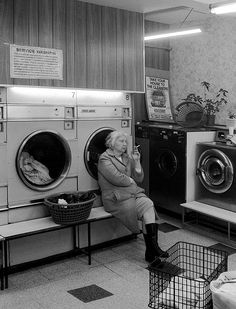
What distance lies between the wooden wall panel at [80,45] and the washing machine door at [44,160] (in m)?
0.63

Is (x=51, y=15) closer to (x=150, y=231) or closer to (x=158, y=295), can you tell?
(x=150, y=231)

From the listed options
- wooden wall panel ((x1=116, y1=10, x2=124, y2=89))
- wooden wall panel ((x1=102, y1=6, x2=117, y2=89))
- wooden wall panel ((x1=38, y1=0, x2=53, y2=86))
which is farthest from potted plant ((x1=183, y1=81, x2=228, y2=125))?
wooden wall panel ((x1=38, y1=0, x2=53, y2=86))

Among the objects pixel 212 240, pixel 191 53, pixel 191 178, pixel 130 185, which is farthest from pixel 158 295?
pixel 191 53

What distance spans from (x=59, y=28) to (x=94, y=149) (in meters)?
1.38

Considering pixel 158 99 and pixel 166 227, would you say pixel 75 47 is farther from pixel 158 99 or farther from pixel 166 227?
pixel 158 99

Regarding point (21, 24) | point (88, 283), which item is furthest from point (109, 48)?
point (88, 283)

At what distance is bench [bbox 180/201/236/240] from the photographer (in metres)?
4.72

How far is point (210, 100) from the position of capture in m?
6.15

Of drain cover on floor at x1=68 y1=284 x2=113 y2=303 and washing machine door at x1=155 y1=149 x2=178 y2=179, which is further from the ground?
washing machine door at x1=155 y1=149 x2=178 y2=179

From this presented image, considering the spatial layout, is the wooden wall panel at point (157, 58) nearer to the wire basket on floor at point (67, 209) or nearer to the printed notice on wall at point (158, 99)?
the printed notice on wall at point (158, 99)

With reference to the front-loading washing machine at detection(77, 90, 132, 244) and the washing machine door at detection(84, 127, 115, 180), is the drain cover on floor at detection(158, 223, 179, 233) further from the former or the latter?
the washing machine door at detection(84, 127, 115, 180)

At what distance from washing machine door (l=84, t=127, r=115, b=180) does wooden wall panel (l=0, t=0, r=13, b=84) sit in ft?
3.79

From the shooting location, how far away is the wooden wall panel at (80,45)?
4266 mm

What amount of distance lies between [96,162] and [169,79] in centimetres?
290
